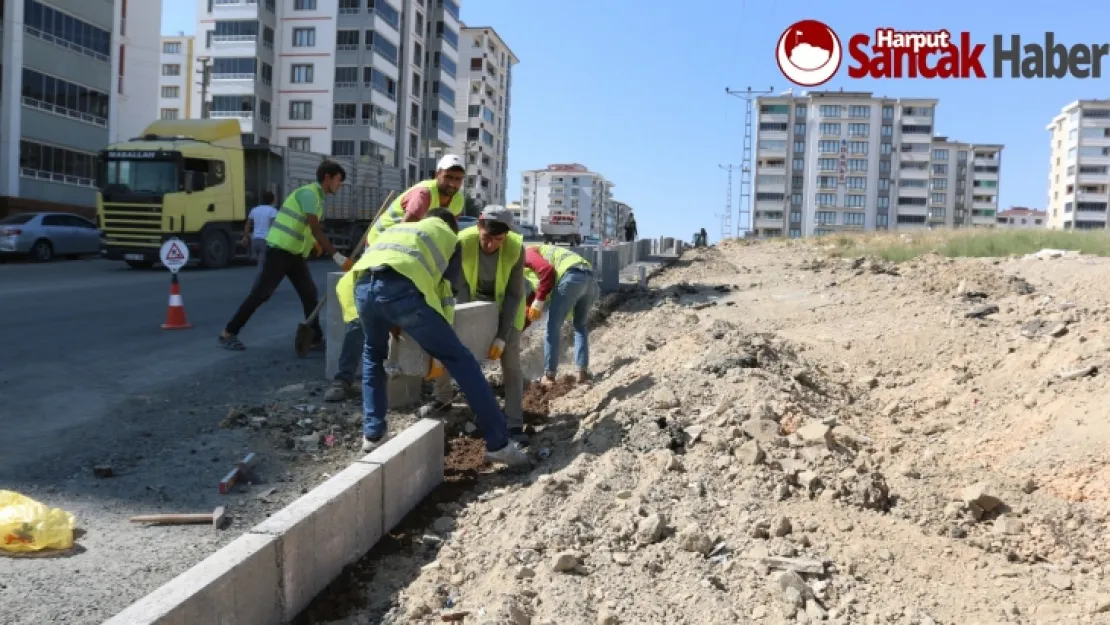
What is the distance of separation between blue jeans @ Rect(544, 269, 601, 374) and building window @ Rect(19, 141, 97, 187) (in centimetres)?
2887

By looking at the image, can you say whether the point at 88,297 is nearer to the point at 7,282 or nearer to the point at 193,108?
the point at 7,282

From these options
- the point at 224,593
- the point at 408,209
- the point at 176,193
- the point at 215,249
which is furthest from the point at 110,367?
the point at 215,249

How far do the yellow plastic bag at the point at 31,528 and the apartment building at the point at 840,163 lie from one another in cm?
10516

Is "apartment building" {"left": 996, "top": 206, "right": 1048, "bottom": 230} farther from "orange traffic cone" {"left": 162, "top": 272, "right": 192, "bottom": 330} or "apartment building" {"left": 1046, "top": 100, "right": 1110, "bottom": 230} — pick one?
"orange traffic cone" {"left": 162, "top": 272, "right": 192, "bottom": 330}

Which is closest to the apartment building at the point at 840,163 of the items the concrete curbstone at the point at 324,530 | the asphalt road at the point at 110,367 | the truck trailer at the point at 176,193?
the truck trailer at the point at 176,193

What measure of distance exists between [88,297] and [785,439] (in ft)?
39.1

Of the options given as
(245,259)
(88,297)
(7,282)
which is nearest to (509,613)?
(88,297)

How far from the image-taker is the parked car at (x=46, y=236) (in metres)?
23.1

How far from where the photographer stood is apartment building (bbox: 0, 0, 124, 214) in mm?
31844

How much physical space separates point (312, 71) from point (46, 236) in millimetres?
40131

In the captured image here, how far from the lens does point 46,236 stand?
2408cm

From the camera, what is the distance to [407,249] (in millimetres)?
5020

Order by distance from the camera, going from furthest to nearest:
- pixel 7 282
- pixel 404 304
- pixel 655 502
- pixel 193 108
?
pixel 193 108, pixel 7 282, pixel 404 304, pixel 655 502

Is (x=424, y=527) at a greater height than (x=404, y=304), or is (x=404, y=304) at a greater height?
(x=404, y=304)
